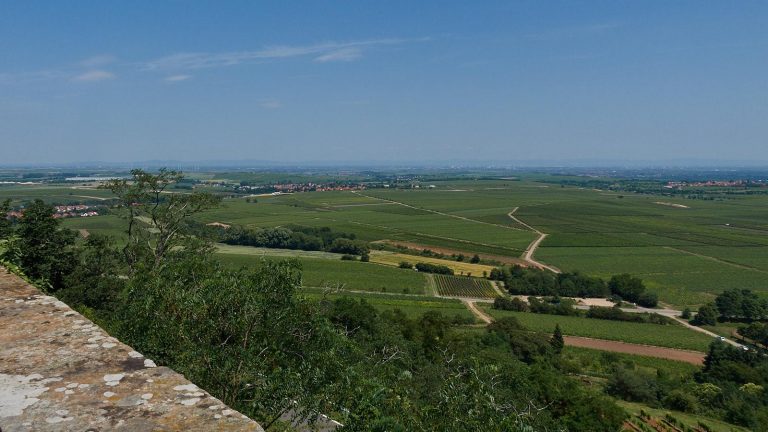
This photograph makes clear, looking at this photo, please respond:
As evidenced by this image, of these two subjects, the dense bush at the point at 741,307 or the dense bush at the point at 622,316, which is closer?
the dense bush at the point at 622,316

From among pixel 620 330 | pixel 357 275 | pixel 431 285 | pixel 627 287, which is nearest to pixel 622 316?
pixel 620 330

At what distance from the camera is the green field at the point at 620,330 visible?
160 ft

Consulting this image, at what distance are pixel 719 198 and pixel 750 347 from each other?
173 meters

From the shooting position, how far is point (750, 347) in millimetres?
48625

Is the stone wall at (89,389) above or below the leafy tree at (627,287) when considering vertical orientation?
above

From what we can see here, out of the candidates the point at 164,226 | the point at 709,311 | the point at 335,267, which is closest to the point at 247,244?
the point at 335,267

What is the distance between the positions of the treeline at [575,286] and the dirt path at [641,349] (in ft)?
54.3

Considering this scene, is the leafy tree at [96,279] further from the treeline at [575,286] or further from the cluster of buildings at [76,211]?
the cluster of buildings at [76,211]

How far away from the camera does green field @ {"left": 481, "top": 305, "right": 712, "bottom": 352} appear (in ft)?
160

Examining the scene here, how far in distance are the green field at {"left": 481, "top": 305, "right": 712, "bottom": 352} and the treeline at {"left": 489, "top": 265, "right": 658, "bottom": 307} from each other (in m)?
9.06

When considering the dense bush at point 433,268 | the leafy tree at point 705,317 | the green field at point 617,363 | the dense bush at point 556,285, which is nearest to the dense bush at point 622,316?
the leafy tree at point 705,317

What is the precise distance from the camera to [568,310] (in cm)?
5831

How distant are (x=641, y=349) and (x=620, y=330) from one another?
4.94 meters

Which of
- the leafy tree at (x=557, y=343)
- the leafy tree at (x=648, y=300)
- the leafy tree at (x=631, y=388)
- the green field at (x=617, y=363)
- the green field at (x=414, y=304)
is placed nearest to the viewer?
the leafy tree at (x=631, y=388)
